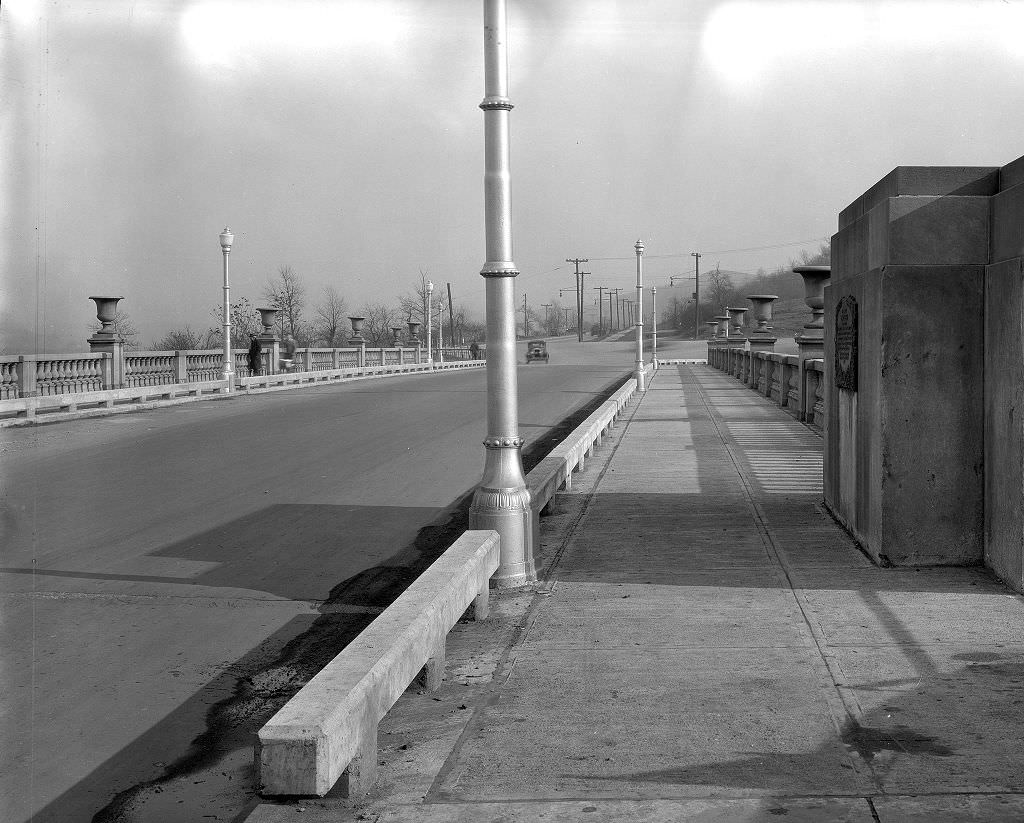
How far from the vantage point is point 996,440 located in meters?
7.39

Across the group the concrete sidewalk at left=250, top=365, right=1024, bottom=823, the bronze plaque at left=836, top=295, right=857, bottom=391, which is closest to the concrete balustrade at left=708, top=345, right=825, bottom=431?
the bronze plaque at left=836, top=295, right=857, bottom=391

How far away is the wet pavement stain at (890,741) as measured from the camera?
4516mm

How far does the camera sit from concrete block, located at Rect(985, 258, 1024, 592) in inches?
274

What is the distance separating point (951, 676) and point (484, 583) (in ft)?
9.05

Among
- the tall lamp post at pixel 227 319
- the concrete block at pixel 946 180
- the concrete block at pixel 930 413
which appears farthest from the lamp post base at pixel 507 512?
the tall lamp post at pixel 227 319

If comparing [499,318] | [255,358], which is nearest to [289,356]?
[255,358]

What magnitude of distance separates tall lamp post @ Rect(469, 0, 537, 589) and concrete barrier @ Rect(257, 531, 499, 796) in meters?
1.59

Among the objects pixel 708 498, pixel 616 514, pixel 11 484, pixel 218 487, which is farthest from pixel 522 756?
pixel 11 484

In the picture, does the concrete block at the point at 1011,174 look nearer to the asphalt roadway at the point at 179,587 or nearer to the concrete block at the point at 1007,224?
the concrete block at the point at 1007,224

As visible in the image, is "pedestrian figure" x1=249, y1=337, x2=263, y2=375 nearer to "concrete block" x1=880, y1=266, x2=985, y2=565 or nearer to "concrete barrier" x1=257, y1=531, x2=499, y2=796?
"concrete block" x1=880, y1=266, x2=985, y2=565

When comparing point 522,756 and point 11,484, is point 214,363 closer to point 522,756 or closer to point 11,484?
point 11,484

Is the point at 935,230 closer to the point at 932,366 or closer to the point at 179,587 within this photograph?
the point at 932,366

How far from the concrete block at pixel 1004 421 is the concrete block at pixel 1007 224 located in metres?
0.09

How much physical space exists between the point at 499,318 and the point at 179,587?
344 cm
